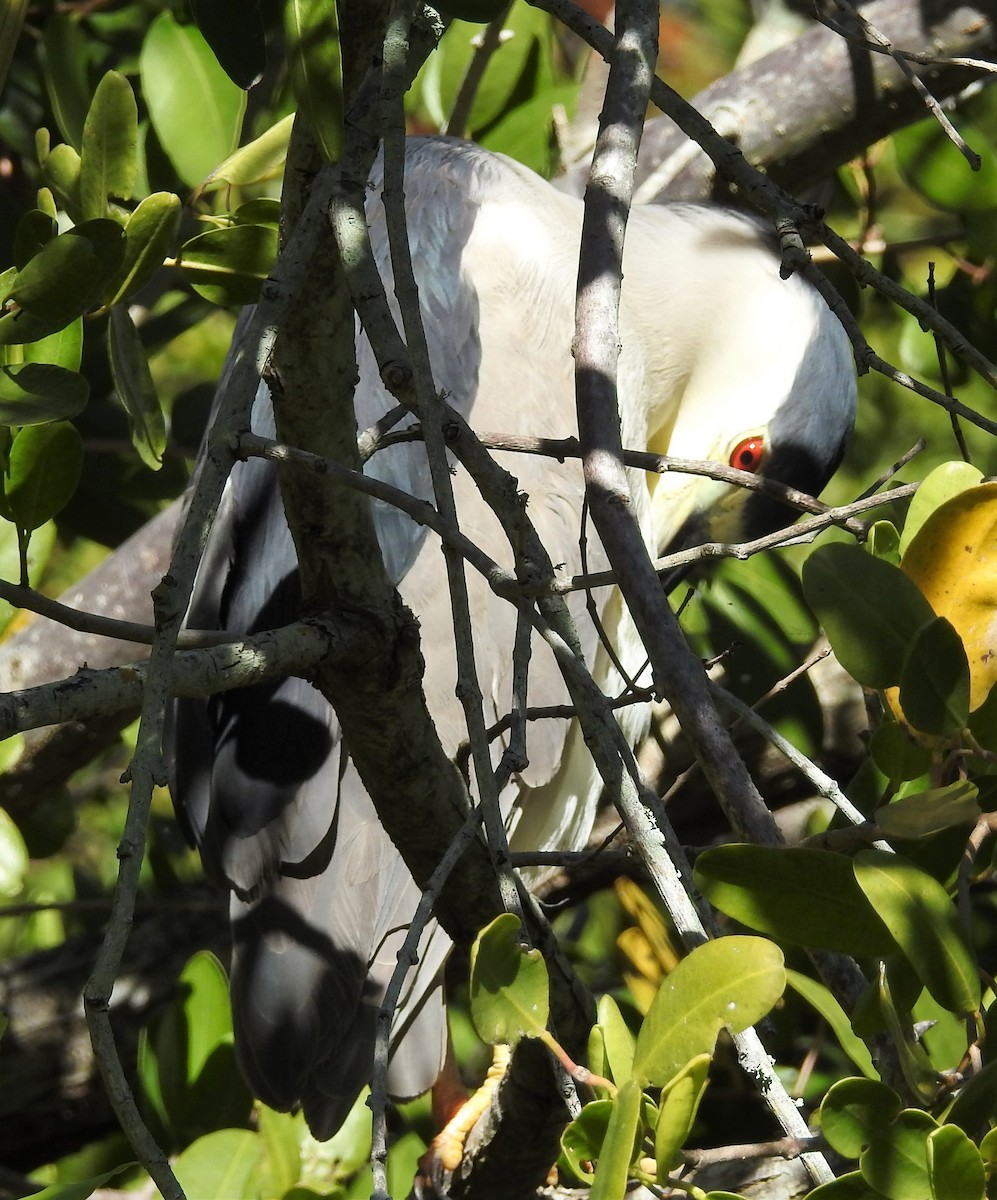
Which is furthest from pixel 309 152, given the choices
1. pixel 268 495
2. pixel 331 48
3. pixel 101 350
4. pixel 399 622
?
pixel 101 350

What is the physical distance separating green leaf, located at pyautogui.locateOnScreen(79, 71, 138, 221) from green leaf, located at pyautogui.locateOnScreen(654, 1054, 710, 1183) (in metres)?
0.87

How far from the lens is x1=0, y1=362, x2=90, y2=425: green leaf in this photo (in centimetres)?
85

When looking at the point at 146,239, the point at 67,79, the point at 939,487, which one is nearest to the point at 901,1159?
the point at 939,487

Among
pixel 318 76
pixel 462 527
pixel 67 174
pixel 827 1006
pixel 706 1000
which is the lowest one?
pixel 827 1006

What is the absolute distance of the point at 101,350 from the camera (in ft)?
7.04

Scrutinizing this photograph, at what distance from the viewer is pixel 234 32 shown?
2.99 ft

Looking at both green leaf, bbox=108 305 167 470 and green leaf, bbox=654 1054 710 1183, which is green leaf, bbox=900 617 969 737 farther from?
green leaf, bbox=108 305 167 470

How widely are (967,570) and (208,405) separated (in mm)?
1873

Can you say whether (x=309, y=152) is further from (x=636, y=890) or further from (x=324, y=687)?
(x=636, y=890)

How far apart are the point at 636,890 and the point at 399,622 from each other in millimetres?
929

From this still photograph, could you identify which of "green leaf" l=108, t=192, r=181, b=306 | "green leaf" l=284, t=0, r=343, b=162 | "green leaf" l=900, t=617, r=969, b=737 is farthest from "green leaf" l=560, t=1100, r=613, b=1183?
"green leaf" l=108, t=192, r=181, b=306

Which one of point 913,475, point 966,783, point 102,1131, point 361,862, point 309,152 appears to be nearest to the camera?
point 966,783

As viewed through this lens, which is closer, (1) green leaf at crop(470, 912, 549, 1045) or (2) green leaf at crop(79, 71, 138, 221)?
(1) green leaf at crop(470, 912, 549, 1045)

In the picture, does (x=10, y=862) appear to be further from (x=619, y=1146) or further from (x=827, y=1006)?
(x=619, y=1146)
